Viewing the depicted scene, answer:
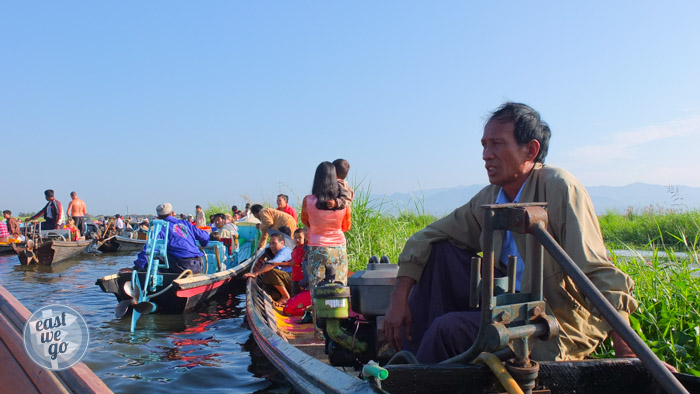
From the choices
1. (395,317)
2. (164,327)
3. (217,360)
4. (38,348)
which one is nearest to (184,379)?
(217,360)

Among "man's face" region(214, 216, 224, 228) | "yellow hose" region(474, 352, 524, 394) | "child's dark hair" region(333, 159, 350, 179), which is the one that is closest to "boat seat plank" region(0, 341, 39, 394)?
"yellow hose" region(474, 352, 524, 394)

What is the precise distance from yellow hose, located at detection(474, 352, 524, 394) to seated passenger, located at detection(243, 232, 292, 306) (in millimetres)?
5457

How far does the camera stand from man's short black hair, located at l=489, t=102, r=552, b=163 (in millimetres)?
2006

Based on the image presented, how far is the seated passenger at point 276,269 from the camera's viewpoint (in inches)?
265

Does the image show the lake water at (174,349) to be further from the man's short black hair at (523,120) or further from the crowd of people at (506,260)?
the man's short black hair at (523,120)

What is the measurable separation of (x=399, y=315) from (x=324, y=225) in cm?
250

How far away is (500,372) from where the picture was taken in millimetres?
1328

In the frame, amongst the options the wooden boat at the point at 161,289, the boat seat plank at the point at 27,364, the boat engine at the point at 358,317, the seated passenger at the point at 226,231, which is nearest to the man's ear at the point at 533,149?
the boat engine at the point at 358,317

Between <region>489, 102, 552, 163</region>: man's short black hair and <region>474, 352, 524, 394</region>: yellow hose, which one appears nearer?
<region>474, 352, 524, 394</region>: yellow hose

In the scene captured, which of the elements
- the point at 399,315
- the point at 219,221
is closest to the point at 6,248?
the point at 219,221

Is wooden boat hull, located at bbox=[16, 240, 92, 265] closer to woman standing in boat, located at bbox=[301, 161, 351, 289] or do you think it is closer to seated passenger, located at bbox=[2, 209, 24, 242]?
seated passenger, located at bbox=[2, 209, 24, 242]

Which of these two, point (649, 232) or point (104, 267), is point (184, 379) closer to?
point (104, 267)

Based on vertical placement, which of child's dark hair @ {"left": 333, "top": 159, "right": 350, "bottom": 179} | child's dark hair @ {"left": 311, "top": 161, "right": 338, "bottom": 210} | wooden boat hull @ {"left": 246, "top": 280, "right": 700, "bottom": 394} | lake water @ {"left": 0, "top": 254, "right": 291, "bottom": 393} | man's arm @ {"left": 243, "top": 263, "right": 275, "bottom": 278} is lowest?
lake water @ {"left": 0, "top": 254, "right": 291, "bottom": 393}

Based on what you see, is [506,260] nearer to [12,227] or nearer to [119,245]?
[12,227]
